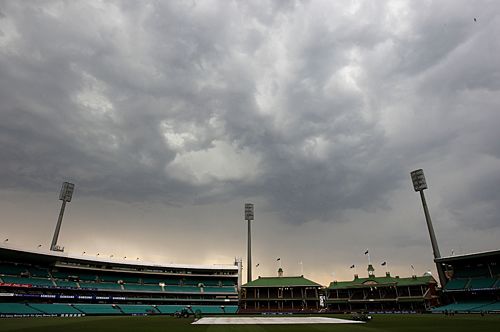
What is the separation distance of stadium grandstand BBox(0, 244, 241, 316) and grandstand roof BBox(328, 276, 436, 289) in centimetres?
3425

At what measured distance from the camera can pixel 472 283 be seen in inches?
2985

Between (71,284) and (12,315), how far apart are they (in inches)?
904

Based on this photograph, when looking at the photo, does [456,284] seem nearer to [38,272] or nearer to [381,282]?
[381,282]

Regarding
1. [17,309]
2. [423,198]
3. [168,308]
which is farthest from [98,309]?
[423,198]

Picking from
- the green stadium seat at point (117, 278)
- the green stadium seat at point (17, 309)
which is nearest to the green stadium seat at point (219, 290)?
the green stadium seat at point (117, 278)

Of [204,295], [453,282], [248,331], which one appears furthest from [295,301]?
[248,331]

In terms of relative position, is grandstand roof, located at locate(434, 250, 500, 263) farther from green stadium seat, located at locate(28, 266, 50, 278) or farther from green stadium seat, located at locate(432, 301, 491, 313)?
green stadium seat, located at locate(28, 266, 50, 278)

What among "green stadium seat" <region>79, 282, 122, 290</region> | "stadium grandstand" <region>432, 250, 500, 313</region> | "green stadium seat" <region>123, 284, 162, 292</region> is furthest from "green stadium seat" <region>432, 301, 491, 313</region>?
"green stadium seat" <region>79, 282, 122, 290</region>

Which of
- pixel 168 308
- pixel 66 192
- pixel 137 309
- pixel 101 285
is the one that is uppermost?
pixel 66 192

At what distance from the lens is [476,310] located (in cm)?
6481

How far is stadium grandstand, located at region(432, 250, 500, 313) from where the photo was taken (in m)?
69.4

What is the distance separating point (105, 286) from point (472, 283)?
9843 centimetres

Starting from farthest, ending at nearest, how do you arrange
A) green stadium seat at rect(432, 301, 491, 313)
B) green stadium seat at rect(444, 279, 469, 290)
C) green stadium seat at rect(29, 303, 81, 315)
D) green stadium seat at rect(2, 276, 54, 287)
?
green stadium seat at rect(444, 279, 469, 290)
green stadium seat at rect(2, 276, 54, 287)
green stadium seat at rect(29, 303, 81, 315)
green stadium seat at rect(432, 301, 491, 313)

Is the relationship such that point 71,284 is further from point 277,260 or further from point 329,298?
point 329,298
